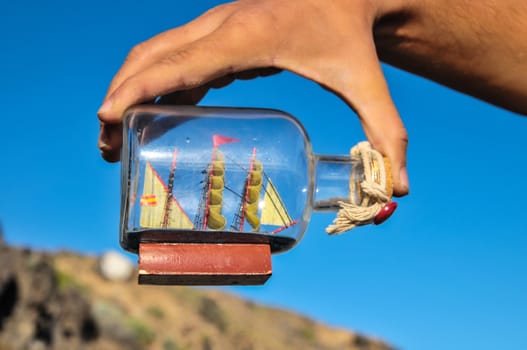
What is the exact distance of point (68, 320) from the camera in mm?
19188

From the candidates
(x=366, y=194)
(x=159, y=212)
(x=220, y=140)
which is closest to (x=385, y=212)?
(x=366, y=194)

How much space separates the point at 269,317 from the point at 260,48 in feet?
104

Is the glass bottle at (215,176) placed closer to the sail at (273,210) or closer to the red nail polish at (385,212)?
the sail at (273,210)

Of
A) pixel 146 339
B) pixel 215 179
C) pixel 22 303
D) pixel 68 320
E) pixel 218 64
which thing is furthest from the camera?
pixel 146 339

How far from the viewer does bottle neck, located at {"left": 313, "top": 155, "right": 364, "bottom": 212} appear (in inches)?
82.1

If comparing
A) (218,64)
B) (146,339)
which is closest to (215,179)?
(218,64)

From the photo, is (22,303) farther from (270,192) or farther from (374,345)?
(374,345)

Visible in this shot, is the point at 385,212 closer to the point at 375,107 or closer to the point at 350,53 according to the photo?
the point at 375,107

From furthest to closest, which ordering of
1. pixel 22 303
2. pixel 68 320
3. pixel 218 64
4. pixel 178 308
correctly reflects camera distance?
pixel 178 308, pixel 68 320, pixel 22 303, pixel 218 64

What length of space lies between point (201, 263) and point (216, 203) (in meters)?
0.14

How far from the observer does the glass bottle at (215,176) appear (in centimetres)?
188

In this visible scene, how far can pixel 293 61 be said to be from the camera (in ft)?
6.08

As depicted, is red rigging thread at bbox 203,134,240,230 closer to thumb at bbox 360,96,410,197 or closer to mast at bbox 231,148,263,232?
mast at bbox 231,148,263,232

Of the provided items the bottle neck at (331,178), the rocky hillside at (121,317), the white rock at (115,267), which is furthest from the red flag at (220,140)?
the white rock at (115,267)
